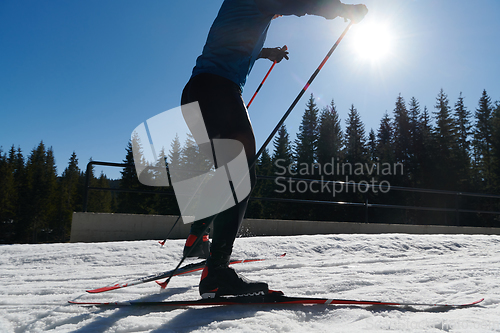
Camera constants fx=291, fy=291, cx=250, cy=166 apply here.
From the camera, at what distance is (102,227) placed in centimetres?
404

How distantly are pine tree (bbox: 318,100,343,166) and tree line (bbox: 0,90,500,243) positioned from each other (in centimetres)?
11

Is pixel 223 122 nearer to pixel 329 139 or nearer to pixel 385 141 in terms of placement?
pixel 329 139

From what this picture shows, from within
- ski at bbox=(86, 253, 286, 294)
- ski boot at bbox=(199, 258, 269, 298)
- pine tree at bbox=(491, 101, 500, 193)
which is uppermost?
pine tree at bbox=(491, 101, 500, 193)

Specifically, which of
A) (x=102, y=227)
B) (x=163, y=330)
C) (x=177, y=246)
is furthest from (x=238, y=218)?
(x=102, y=227)

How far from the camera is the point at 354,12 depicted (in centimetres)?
150

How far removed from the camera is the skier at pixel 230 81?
4.36ft

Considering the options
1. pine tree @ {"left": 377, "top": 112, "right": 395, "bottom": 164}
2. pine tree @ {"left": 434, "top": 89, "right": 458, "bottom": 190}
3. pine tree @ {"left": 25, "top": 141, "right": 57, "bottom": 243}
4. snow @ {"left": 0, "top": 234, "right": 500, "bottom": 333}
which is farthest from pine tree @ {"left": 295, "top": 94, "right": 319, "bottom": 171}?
pine tree @ {"left": 25, "top": 141, "right": 57, "bottom": 243}

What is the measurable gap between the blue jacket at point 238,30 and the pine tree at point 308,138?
1207 inches

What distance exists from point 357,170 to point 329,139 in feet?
15.8

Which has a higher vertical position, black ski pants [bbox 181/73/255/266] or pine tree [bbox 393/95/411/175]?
pine tree [bbox 393/95/411/175]

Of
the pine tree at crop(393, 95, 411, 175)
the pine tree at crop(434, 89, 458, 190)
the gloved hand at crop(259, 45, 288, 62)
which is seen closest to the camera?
the gloved hand at crop(259, 45, 288, 62)

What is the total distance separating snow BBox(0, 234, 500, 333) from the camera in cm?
100

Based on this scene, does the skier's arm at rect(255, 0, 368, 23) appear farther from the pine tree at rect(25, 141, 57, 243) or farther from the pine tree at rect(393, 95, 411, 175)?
the pine tree at rect(25, 141, 57, 243)

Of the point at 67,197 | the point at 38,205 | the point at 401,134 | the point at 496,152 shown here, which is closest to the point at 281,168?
the point at 401,134
